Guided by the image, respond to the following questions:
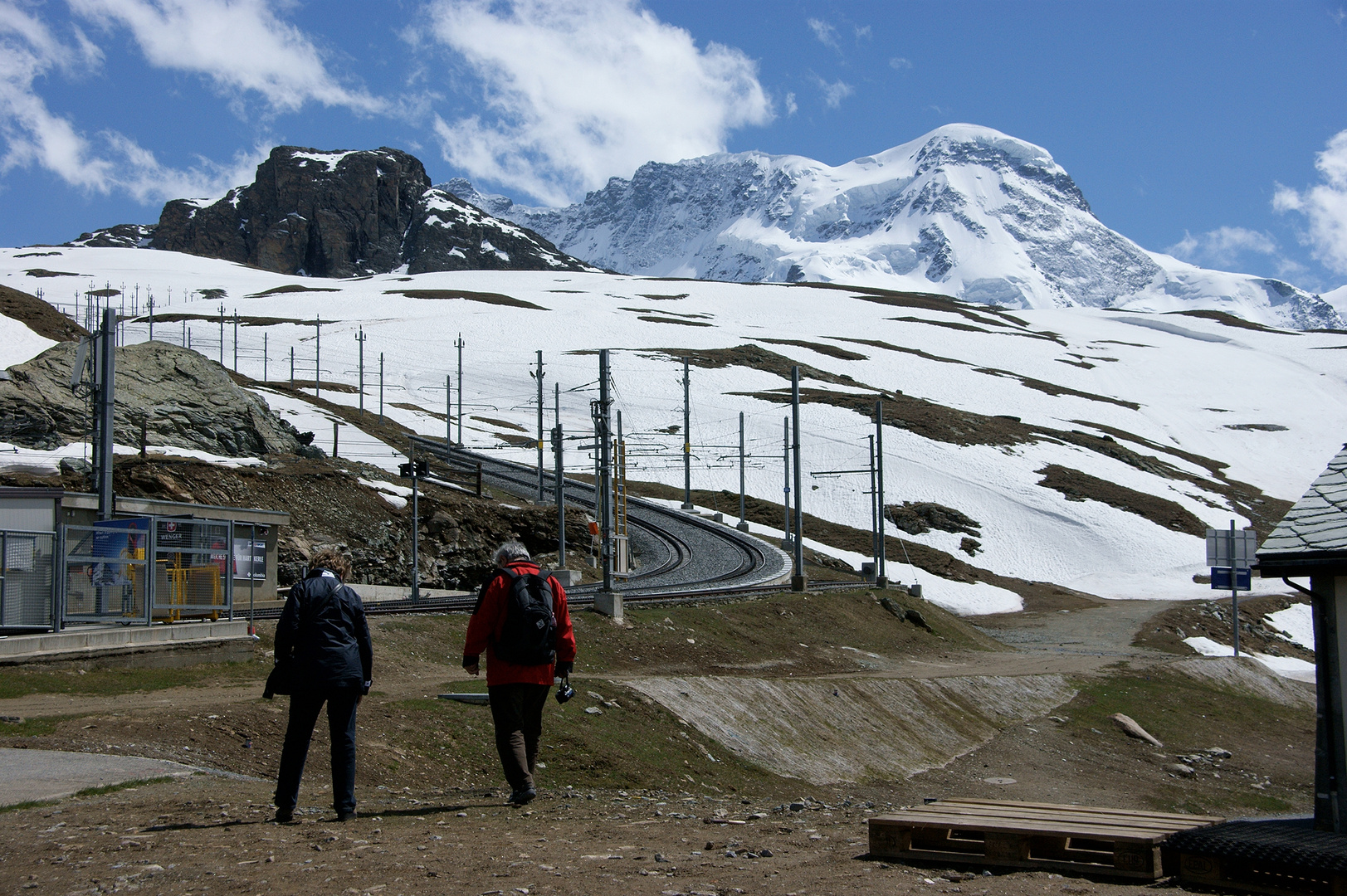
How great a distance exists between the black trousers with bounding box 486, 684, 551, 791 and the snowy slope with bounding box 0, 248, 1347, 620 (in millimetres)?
43339

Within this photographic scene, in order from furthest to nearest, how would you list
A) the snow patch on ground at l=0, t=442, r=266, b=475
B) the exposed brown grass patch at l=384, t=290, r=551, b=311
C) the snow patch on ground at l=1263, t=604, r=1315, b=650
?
the exposed brown grass patch at l=384, t=290, r=551, b=311, the snow patch on ground at l=1263, t=604, r=1315, b=650, the snow patch on ground at l=0, t=442, r=266, b=475

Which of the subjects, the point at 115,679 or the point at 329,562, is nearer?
the point at 329,562

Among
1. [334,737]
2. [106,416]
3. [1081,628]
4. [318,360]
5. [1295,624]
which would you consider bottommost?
[1295,624]

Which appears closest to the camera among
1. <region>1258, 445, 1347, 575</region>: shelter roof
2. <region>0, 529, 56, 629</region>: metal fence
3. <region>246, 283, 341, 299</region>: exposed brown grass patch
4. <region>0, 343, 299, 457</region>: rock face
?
<region>1258, 445, 1347, 575</region>: shelter roof

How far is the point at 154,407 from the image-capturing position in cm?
4594

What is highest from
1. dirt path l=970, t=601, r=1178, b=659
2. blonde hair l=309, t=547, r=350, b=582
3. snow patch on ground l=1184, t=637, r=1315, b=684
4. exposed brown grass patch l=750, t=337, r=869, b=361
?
exposed brown grass patch l=750, t=337, r=869, b=361

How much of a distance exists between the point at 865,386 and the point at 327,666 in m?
94.9

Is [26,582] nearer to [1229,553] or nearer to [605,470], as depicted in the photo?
[605,470]

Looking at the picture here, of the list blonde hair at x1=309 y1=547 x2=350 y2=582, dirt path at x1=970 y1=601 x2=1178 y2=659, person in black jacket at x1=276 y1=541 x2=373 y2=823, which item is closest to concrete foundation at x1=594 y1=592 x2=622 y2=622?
blonde hair at x1=309 y1=547 x2=350 y2=582

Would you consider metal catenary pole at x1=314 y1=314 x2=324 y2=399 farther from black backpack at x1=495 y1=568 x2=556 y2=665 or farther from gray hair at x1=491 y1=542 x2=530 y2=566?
black backpack at x1=495 y1=568 x2=556 y2=665

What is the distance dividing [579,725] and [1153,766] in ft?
43.9

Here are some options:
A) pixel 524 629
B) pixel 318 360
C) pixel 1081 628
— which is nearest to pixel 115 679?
pixel 524 629

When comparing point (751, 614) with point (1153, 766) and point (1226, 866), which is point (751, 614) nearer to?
point (1153, 766)

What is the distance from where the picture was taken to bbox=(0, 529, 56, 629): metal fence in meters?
→ 16.6
